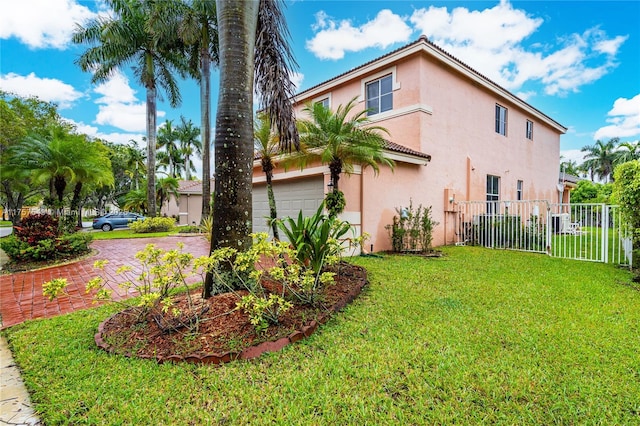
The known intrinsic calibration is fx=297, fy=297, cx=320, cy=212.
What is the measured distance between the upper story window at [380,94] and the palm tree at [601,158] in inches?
2017

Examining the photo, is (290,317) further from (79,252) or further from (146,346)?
(79,252)

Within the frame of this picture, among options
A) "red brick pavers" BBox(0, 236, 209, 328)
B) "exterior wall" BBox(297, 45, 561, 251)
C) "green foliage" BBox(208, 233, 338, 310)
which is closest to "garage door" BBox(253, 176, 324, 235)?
"exterior wall" BBox(297, 45, 561, 251)

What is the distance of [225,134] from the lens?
4293 mm

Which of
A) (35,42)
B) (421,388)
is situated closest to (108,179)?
(35,42)

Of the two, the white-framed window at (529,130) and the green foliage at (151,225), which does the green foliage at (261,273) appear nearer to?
the green foliage at (151,225)

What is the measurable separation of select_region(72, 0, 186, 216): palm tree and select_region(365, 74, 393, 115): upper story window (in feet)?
37.6

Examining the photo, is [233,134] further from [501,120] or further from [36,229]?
[501,120]

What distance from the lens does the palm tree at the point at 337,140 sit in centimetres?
812

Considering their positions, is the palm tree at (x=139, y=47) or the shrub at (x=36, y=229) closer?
the shrub at (x=36, y=229)

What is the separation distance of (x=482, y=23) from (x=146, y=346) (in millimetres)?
14216

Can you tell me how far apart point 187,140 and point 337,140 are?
40.0 metres

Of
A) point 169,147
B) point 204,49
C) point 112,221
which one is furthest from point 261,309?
point 169,147

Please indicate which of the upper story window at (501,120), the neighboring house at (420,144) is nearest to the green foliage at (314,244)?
the neighboring house at (420,144)

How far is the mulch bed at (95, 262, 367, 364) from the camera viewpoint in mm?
3234
